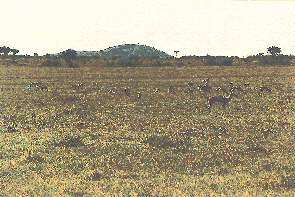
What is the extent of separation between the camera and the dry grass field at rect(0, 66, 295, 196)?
41.5 ft

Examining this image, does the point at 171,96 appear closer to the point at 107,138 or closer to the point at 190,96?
the point at 190,96

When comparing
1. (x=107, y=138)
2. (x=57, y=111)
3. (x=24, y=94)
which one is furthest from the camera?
(x=24, y=94)

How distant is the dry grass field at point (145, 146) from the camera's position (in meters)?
12.7

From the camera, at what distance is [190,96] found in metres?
32.7

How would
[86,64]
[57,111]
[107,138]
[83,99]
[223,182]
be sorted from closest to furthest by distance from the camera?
1. [223,182]
2. [107,138]
3. [57,111]
4. [83,99]
5. [86,64]

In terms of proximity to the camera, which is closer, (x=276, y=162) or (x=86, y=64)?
(x=276, y=162)

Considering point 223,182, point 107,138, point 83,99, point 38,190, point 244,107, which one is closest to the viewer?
point 38,190

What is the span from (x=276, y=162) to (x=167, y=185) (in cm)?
445

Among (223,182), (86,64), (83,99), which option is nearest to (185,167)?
(223,182)

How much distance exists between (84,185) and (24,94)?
888 inches

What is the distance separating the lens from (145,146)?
17141 millimetres

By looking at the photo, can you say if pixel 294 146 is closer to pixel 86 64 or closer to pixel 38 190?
pixel 38 190

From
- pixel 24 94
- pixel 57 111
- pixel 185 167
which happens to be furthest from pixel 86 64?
pixel 185 167

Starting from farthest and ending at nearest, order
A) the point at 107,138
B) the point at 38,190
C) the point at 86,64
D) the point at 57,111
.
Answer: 1. the point at 86,64
2. the point at 57,111
3. the point at 107,138
4. the point at 38,190
